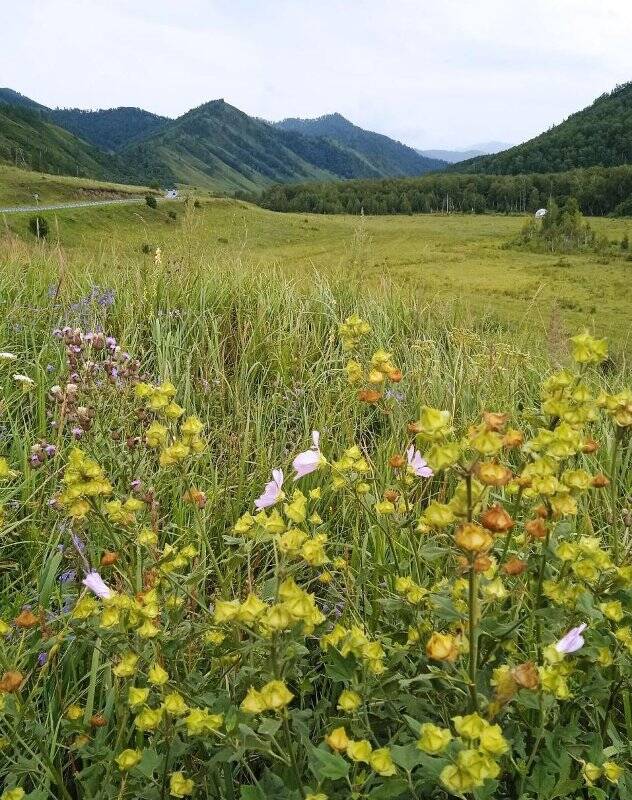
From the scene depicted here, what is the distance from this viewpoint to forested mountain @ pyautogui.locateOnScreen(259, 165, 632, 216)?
315 ft

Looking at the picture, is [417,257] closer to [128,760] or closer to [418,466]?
[418,466]

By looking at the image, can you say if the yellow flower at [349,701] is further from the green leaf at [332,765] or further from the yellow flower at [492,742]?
the yellow flower at [492,742]

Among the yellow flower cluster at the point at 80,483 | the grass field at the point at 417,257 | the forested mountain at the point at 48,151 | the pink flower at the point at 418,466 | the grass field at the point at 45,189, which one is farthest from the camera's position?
the forested mountain at the point at 48,151

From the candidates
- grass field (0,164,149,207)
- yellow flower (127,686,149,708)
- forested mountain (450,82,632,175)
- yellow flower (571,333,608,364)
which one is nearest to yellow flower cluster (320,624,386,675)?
yellow flower (127,686,149,708)

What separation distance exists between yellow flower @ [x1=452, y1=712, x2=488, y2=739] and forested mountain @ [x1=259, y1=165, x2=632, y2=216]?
10056 centimetres

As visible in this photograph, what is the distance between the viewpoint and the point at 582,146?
150125 mm

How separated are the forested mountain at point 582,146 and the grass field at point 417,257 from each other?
255ft

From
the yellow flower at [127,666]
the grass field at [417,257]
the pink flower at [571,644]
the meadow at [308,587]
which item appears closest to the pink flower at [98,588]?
the meadow at [308,587]

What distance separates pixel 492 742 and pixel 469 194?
393 ft

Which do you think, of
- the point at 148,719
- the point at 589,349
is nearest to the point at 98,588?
the point at 148,719

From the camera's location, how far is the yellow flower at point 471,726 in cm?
93

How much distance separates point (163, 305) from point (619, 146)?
16592 cm

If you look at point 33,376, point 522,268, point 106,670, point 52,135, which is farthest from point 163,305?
point 52,135

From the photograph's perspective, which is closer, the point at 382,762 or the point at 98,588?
the point at 382,762
